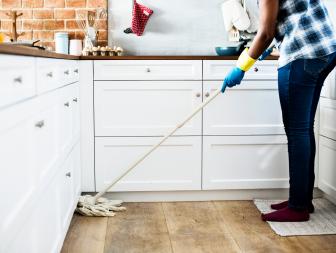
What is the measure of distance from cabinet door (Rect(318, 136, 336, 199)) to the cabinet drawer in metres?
0.04

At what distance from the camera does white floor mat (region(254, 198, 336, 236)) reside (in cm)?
236

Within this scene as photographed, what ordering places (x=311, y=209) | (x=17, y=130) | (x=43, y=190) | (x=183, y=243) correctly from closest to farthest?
(x=17, y=130) < (x=43, y=190) < (x=183, y=243) < (x=311, y=209)

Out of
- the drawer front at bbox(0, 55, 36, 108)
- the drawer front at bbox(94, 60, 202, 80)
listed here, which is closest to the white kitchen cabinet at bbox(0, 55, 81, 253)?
the drawer front at bbox(0, 55, 36, 108)

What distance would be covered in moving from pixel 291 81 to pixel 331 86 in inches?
19.4

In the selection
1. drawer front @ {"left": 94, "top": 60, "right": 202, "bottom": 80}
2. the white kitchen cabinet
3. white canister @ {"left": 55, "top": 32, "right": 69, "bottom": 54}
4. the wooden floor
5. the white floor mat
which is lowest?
the wooden floor

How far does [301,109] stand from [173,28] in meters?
1.31

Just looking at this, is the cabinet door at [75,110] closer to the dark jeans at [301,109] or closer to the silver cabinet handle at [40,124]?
the silver cabinet handle at [40,124]

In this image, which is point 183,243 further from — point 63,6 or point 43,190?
point 63,6

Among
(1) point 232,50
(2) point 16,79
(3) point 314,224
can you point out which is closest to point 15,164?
(2) point 16,79

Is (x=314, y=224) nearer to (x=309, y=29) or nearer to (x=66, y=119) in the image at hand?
(x=309, y=29)

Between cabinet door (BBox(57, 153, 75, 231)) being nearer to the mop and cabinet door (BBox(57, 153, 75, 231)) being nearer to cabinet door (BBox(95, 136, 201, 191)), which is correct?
the mop

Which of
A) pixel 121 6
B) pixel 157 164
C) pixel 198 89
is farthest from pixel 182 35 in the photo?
pixel 157 164

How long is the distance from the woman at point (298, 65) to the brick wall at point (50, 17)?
1.33 meters

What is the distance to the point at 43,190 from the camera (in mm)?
1661
